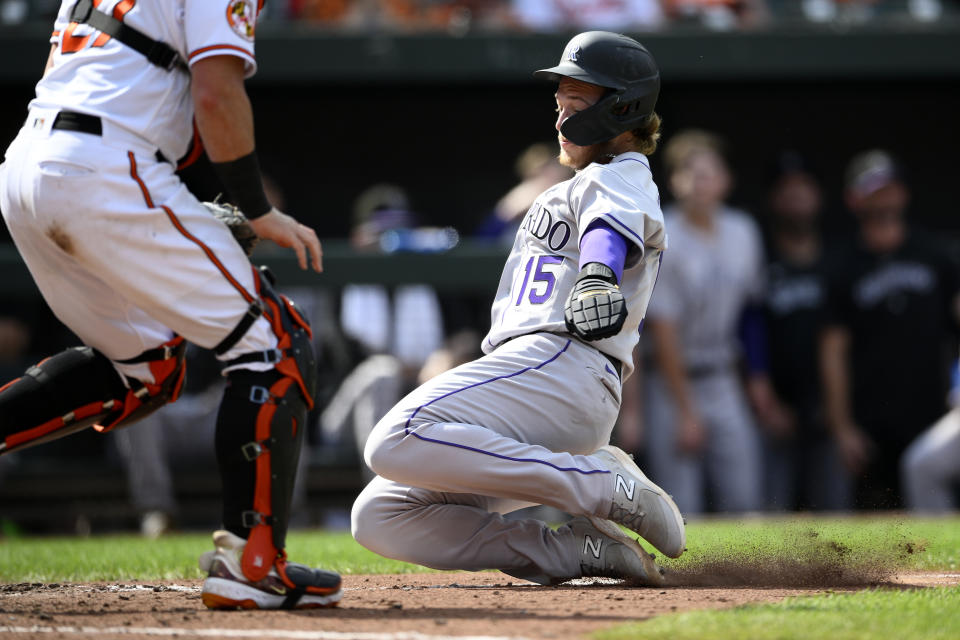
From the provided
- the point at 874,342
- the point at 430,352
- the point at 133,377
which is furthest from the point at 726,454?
the point at 133,377

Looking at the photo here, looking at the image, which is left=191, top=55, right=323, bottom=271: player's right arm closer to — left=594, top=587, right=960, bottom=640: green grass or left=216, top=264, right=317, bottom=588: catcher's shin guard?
left=216, top=264, right=317, bottom=588: catcher's shin guard

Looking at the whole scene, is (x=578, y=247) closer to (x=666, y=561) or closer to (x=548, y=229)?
(x=548, y=229)

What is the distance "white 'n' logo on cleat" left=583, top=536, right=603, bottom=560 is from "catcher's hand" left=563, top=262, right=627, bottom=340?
780mm

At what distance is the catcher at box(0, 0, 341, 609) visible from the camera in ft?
9.30

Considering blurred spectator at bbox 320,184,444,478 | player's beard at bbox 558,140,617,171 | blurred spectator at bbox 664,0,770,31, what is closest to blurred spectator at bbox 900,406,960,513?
blurred spectator at bbox 320,184,444,478

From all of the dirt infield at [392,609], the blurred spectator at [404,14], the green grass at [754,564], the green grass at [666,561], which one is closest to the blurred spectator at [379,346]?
the green grass at [754,564]

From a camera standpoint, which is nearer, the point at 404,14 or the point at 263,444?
the point at 263,444

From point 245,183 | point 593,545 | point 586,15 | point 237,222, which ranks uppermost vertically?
point 586,15

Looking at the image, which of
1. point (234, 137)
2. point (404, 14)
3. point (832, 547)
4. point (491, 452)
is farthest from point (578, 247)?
point (404, 14)

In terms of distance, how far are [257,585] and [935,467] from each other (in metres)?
5.42

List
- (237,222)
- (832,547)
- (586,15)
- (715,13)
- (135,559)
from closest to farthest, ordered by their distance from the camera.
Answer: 1. (237,222)
2. (832,547)
3. (135,559)
4. (586,15)
5. (715,13)

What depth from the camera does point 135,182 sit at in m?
2.85

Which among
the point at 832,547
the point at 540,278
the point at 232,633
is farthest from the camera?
the point at 832,547

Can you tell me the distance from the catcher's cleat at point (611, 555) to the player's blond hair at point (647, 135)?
112cm
